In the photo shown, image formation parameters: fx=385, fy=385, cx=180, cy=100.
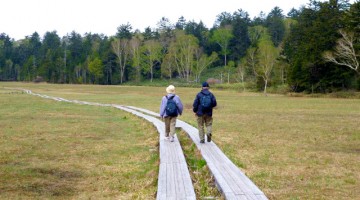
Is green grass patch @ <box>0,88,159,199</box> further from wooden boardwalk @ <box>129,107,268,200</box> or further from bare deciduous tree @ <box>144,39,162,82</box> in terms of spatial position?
bare deciduous tree @ <box>144,39,162,82</box>

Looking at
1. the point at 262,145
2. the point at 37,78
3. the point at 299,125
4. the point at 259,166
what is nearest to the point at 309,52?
the point at 299,125

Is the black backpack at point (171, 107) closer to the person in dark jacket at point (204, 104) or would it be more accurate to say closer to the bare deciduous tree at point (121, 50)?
the person in dark jacket at point (204, 104)

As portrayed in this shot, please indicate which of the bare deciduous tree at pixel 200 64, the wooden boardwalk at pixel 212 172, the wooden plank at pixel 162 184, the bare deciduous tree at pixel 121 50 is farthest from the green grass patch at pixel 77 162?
the bare deciduous tree at pixel 121 50

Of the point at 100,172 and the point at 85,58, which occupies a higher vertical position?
the point at 85,58

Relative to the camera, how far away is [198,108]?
1368cm

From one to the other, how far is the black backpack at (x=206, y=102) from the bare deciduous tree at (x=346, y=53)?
44657mm

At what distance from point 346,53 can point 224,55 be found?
78.0 meters

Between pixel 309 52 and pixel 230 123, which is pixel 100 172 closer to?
pixel 230 123

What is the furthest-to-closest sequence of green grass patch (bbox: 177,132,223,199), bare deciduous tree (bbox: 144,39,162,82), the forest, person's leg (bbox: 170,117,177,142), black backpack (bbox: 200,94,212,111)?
bare deciduous tree (bbox: 144,39,162,82)
the forest
person's leg (bbox: 170,117,177,142)
black backpack (bbox: 200,94,212,111)
green grass patch (bbox: 177,132,223,199)

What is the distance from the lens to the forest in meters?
59.7

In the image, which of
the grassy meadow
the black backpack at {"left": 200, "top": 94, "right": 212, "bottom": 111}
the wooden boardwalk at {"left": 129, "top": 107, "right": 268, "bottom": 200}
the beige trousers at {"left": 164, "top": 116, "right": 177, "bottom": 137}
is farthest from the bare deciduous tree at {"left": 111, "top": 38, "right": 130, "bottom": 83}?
the wooden boardwalk at {"left": 129, "top": 107, "right": 268, "bottom": 200}

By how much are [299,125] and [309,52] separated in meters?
43.4

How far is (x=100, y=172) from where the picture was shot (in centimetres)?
1055

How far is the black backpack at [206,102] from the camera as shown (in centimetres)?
1350
